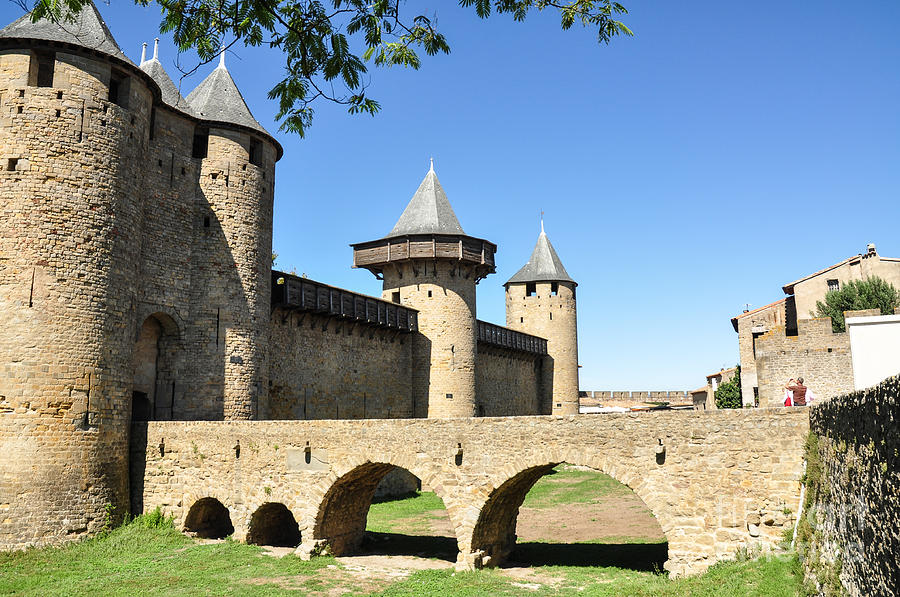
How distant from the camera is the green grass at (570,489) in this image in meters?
23.6

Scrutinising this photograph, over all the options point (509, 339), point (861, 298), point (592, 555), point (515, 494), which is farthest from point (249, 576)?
point (861, 298)

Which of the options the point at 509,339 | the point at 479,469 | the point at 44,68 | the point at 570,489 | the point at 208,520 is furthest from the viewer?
the point at 509,339

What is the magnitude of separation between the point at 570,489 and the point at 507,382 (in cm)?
823

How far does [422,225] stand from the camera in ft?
92.3

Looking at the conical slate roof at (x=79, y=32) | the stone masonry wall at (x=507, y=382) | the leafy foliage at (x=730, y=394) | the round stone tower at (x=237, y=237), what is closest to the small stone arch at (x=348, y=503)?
the round stone tower at (x=237, y=237)

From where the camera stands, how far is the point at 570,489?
2623cm

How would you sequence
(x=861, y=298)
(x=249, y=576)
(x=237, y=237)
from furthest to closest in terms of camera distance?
(x=861, y=298)
(x=237, y=237)
(x=249, y=576)

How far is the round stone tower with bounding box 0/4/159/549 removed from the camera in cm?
1500

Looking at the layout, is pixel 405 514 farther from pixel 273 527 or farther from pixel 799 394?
pixel 799 394

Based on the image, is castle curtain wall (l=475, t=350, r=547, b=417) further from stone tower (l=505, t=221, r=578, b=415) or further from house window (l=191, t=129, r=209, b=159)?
house window (l=191, t=129, r=209, b=159)

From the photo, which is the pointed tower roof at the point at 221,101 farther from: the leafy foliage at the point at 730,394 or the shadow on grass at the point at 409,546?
the leafy foliage at the point at 730,394

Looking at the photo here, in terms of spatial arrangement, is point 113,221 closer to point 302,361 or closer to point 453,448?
point 302,361

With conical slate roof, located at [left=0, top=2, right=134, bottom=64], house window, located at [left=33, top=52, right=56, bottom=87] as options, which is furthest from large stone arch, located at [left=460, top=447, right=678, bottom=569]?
house window, located at [left=33, top=52, right=56, bottom=87]

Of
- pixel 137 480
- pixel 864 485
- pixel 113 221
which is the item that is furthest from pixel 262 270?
pixel 864 485
